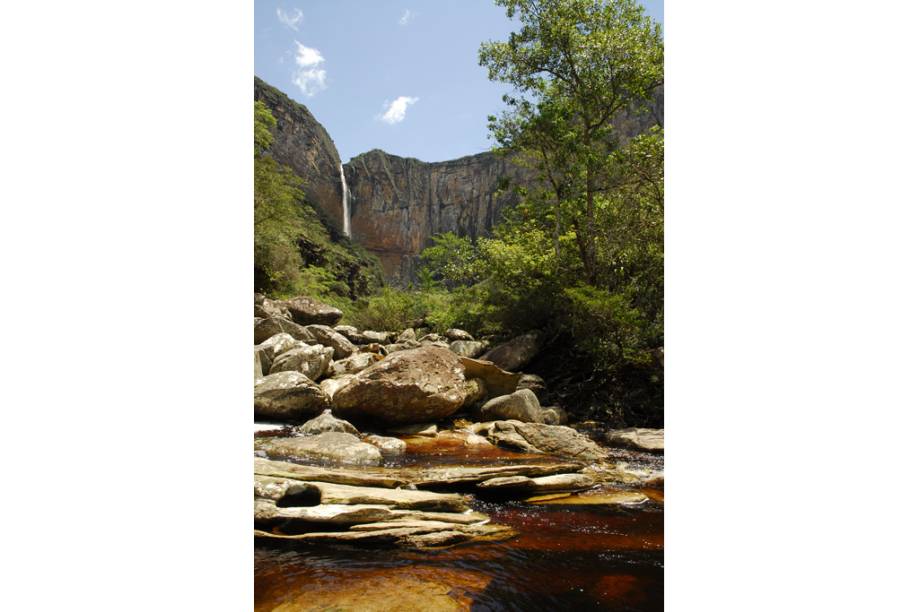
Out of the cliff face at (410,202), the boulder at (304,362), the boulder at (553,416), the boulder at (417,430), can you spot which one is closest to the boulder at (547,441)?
the boulder at (417,430)

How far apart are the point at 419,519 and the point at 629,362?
620 cm

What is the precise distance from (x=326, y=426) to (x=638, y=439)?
12.7ft

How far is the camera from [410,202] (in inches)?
2067

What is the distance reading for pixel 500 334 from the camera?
11484 mm

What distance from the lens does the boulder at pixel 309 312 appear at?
13.6 m

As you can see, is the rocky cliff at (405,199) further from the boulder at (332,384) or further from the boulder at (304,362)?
the boulder at (332,384)

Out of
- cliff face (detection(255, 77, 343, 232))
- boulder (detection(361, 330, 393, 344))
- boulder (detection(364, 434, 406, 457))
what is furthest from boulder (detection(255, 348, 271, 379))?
cliff face (detection(255, 77, 343, 232))

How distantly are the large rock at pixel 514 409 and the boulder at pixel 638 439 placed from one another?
110 centimetres

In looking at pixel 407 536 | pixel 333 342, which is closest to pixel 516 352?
pixel 333 342

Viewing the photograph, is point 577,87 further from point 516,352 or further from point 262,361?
point 262,361

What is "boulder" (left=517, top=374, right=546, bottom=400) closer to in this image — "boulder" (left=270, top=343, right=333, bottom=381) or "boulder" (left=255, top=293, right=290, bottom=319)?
"boulder" (left=270, top=343, right=333, bottom=381)

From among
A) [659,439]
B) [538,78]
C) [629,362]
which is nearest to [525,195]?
[538,78]

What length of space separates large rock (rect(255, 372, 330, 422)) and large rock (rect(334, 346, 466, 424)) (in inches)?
12.8
